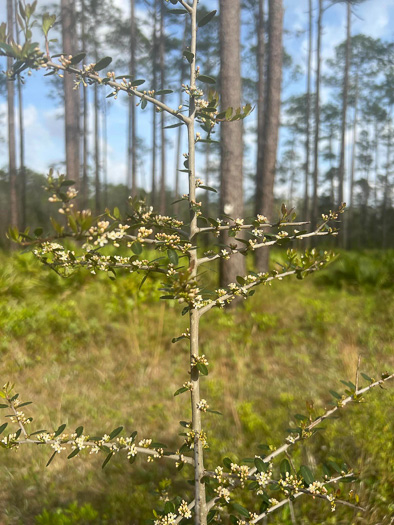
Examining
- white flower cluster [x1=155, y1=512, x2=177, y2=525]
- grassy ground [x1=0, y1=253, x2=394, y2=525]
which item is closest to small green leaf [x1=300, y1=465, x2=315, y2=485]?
white flower cluster [x1=155, y1=512, x2=177, y2=525]

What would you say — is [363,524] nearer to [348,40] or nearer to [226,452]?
[226,452]

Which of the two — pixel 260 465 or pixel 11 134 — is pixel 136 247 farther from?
pixel 11 134

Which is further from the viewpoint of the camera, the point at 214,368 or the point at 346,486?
the point at 214,368

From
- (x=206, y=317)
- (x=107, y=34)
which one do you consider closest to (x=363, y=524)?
(x=206, y=317)

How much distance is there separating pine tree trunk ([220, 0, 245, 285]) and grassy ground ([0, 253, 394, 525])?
1.71 metres

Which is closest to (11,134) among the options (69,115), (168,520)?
(69,115)

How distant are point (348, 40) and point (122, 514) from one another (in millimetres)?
19458

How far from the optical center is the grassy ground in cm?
281

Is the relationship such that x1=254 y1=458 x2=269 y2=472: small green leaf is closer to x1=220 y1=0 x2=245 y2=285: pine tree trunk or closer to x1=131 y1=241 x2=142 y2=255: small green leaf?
x1=131 y1=241 x2=142 y2=255: small green leaf

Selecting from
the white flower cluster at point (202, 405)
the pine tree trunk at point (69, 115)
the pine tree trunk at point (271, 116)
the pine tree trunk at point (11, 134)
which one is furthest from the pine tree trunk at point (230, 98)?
the pine tree trunk at point (11, 134)

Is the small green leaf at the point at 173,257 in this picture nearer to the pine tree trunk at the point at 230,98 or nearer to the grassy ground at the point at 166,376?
the grassy ground at the point at 166,376

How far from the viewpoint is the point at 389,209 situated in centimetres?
3114

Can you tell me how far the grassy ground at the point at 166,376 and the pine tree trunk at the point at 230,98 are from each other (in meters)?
1.71

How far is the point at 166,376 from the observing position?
15.5 feet
